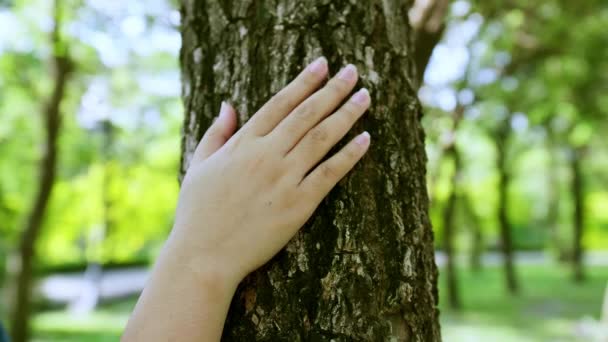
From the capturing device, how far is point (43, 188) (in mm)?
9523

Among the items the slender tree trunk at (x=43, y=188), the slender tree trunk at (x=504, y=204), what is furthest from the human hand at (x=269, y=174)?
the slender tree trunk at (x=504, y=204)

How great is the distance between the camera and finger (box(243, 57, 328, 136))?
1.35 metres

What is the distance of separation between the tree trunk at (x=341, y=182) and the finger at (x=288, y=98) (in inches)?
2.2

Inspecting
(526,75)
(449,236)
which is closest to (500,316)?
(449,236)

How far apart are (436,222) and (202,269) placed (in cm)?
2363

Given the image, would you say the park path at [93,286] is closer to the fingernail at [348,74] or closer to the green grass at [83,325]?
the green grass at [83,325]


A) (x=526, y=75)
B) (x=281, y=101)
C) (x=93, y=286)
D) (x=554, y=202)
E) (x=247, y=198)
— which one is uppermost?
(x=554, y=202)

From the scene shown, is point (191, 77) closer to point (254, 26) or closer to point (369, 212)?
point (254, 26)

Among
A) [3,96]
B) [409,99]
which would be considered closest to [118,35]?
→ [3,96]

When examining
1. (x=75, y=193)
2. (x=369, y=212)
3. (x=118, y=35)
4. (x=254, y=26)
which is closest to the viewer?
(x=369, y=212)

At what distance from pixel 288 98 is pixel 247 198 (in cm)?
28

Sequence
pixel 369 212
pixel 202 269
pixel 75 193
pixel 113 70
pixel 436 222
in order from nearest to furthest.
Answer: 1. pixel 202 269
2. pixel 369 212
3. pixel 113 70
4. pixel 75 193
5. pixel 436 222

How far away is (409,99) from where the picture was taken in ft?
4.97

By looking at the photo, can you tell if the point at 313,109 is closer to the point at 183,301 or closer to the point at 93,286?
the point at 183,301
